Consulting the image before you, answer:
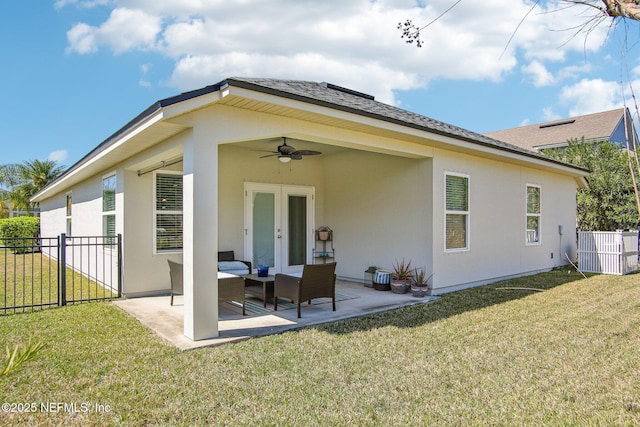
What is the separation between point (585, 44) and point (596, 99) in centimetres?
52

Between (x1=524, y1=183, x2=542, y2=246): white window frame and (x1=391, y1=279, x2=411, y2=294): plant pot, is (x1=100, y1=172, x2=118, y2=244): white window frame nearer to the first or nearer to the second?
(x1=391, y1=279, x2=411, y2=294): plant pot

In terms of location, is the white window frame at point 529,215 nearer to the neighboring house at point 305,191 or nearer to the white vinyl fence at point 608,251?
the neighboring house at point 305,191

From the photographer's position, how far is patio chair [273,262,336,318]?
620 centimetres

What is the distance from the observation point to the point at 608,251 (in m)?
11.3

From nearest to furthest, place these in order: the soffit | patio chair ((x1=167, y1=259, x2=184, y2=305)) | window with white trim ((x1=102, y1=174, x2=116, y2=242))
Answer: the soffit → patio chair ((x1=167, y1=259, x2=184, y2=305)) → window with white trim ((x1=102, y1=174, x2=116, y2=242))

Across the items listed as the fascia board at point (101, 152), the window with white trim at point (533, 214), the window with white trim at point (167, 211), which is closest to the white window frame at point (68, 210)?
the fascia board at point (101, 152)

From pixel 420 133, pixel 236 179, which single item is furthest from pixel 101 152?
pixel 420 133

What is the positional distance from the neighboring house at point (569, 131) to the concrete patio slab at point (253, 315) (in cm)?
1627

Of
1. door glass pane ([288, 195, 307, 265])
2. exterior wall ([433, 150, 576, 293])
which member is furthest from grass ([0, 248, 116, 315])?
exterior wall ([433, 150, 576, 293])

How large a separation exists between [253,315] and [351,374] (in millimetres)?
2776

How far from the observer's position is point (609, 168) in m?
15.5

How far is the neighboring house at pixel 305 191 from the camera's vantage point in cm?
514

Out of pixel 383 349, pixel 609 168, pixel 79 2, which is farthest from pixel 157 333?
pixel 609 168

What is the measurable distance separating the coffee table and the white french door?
1.88 meters
